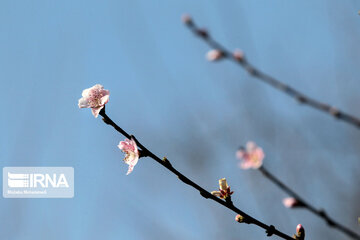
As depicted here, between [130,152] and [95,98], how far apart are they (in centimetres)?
28

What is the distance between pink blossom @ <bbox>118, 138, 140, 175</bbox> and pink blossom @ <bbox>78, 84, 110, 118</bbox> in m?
0.18

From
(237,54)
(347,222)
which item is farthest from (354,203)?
(237,54)

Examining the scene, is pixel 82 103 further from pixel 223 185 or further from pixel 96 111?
pixel 223 185

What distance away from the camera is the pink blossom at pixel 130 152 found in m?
2.02

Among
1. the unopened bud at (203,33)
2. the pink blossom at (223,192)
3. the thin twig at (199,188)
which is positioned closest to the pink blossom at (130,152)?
the thin twig at (199,188)

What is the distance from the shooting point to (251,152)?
1492mm

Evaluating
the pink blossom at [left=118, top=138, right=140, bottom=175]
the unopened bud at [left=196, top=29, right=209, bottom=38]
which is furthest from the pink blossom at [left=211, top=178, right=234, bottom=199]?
the unopened bud at [left=196, top=29, right=209, bottom=38]

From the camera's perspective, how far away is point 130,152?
6.96 ft

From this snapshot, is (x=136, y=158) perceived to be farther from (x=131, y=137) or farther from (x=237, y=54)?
(x=237, y=54)

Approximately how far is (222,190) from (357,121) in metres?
0.83

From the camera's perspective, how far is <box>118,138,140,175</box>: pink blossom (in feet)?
6.64

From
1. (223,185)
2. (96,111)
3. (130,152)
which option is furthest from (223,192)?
(96,111)

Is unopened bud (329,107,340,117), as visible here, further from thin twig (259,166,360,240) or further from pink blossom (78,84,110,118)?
pink blossom (78,84,110,118)

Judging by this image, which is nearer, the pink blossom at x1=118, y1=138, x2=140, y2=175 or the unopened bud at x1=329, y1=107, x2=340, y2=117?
the unopened bud at x1=329, y1=107, x2=340, y2=117
